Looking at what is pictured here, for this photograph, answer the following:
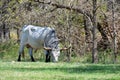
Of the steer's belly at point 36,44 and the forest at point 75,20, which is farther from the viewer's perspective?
the forest at point 75,20

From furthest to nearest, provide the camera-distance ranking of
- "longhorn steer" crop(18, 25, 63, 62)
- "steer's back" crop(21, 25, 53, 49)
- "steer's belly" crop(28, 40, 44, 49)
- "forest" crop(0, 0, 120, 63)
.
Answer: "forest" crop(0, 0, 120, 63) < "steer's belly" crop(28, 40, 44, 49) < "steer's back" crop(21, 25, 53, 49) < "longhorn steer" crop(18, 25, 63, 62)

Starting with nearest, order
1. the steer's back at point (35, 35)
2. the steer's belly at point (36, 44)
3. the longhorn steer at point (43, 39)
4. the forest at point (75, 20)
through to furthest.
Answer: the longhorn steer at point (43, 39) → the steer's back at point (35, 35) → the steer's belly at point (36, 44) → the forest at point (75, 20)

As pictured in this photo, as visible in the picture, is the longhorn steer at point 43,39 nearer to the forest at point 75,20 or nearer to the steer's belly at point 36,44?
the steer's belly at point 36,44

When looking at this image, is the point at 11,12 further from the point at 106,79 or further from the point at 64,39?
the point at 106,79

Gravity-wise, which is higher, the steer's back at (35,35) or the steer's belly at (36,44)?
the steer's back at (35,35)

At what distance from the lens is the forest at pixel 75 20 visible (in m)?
25.3

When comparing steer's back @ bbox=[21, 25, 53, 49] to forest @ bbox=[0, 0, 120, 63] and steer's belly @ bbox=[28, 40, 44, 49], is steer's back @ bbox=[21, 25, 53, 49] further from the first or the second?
forest @ bbox=[0, 0, 120, 63]

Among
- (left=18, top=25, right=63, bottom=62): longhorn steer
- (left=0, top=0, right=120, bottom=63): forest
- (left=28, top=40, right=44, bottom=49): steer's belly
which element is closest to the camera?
(left=18, top=25, right=63, bottom=62): longhorn steer

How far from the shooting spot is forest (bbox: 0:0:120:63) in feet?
82.9

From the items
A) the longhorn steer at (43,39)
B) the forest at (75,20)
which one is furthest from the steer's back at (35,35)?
the forest at (75,20)

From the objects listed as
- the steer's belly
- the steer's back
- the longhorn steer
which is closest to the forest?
the longhorn steer

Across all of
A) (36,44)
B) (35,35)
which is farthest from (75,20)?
(36,44)

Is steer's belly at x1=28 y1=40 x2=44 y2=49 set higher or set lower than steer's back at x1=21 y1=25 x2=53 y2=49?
lower

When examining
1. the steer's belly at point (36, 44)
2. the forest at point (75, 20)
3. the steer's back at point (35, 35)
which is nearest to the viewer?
the steer's back at point (35, 35)
